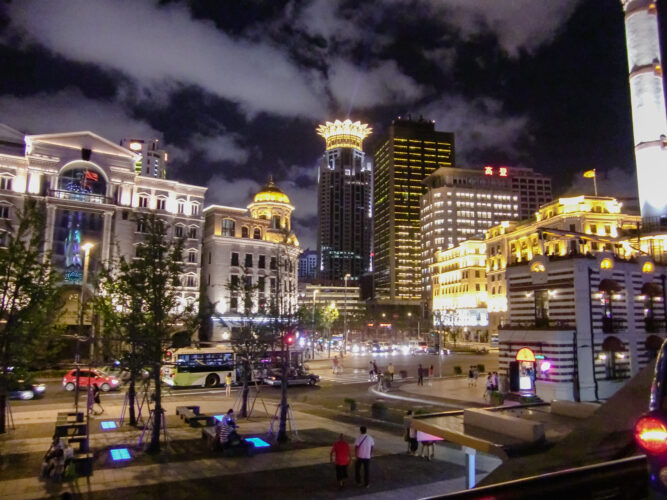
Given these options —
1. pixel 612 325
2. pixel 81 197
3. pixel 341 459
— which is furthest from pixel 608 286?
pixel 81 197

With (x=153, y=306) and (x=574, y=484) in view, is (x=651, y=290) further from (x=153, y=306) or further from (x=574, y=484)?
(x=574, y=484)

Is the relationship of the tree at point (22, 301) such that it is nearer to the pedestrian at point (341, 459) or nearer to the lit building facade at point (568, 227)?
the pedestrian at point (341, 459)

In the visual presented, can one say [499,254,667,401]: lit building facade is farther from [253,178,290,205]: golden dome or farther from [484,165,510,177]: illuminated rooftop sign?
[484,165,510,177]: illuminated rooftop sign

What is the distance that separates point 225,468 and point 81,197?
54353 millimetres

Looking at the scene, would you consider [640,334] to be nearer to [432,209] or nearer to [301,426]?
[301,426]

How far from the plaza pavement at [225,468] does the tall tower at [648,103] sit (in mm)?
61304

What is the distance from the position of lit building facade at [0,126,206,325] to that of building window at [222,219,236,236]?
348 inches

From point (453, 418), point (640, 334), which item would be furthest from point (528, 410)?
point (640, 334)

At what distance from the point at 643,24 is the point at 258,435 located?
235 feet

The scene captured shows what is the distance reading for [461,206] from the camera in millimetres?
167375

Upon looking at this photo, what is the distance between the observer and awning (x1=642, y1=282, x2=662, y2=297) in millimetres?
36469

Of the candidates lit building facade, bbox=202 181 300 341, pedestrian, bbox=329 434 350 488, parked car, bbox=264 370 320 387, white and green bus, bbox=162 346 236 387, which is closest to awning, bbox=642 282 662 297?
parked car, bbox=264 370 320 387

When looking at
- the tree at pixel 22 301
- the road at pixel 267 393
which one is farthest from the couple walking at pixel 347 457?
the road at pixel 267 393

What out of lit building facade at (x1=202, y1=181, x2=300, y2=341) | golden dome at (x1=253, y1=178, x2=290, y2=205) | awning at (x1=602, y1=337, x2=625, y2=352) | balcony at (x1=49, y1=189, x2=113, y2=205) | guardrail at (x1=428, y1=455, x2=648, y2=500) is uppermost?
golden dome at (x1=253, y1=178, x2=290, y2=205)
